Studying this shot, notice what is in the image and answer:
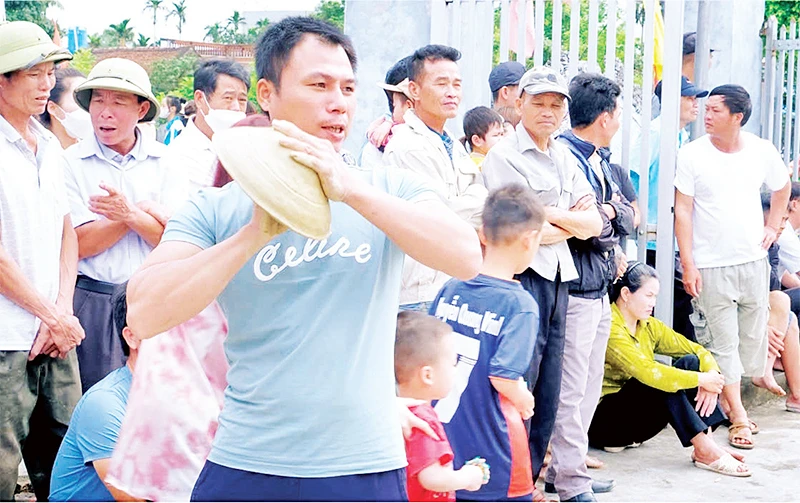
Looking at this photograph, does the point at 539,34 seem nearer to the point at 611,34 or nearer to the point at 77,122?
the point at 611,34

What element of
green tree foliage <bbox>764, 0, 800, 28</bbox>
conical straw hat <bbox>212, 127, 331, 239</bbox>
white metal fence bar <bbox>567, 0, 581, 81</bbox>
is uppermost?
green tree foliage <bbox>764, 0, 800, 28</bbox>

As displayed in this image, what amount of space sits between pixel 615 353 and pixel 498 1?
241 centimetres

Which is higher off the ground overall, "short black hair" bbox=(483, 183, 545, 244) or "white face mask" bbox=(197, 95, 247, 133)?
"white face mask" bbox=(197, 95, 247, 133)

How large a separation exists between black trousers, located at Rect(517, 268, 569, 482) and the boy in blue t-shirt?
2.34ft

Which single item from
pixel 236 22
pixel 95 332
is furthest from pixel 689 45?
pixel 236 22

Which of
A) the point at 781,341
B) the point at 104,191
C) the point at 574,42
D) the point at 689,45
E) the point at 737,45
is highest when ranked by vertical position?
the point at 737,45

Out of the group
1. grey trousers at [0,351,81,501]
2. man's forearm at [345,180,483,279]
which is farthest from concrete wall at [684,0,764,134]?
man's forearm at [345,180,483,279]

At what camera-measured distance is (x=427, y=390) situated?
2955 mm

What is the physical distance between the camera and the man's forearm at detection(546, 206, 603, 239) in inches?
181

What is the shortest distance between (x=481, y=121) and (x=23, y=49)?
8.13 ft

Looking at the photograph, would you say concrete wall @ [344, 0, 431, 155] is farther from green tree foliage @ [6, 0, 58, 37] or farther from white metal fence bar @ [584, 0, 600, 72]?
green tree foliage @ [6, 0, 58, 37]

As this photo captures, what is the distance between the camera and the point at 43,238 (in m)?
3.84

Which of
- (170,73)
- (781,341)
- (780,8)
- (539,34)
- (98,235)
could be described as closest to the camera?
(98,235)

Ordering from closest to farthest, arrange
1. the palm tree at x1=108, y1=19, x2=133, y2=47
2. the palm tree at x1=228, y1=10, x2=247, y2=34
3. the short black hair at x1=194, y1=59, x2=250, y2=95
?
1. the short black hair at x1=194, y1=59, x2=250, y2=95
2. the palm tree at x1=228, y1=10, x2=247, y2=34
3. the palm tree at x1=108, y1=19, x2=133, y2=47
